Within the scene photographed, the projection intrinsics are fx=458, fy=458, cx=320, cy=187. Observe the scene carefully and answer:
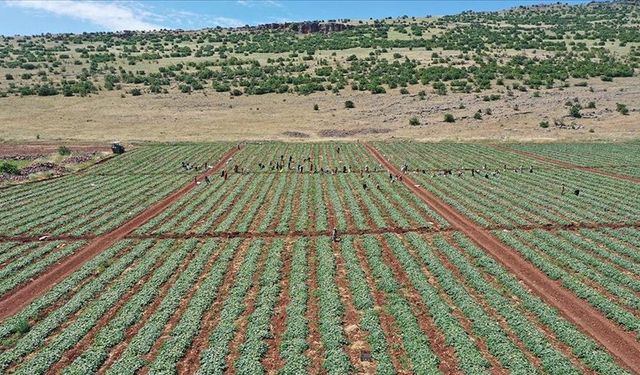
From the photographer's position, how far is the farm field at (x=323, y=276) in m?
15.3

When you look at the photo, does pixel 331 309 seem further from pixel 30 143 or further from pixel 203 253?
pixel 30 143

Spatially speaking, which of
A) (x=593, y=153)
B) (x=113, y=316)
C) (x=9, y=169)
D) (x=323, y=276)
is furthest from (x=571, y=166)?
(x=9, y=169)

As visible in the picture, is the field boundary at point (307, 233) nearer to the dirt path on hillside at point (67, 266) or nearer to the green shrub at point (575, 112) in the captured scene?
the dirt path on hillside at point (67, 266)

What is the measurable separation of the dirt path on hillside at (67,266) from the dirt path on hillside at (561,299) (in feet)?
Answer: 67.4

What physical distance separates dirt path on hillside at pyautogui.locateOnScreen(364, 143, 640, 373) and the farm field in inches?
3.0

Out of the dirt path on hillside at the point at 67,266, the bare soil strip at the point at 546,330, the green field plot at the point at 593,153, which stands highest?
the green field plot at the point at 593,153

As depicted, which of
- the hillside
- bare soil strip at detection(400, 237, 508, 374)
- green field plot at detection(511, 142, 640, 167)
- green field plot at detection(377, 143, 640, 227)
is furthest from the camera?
the hillside

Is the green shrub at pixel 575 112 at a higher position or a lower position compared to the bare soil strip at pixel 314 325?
higher

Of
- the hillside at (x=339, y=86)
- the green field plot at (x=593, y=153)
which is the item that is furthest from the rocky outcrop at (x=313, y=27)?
the green field plot at (x=593, y=153)

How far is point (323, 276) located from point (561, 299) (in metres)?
10.1

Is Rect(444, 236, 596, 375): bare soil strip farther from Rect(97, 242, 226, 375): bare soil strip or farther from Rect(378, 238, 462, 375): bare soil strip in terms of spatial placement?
Rect(97, 242, 226, 375): bare soil strip

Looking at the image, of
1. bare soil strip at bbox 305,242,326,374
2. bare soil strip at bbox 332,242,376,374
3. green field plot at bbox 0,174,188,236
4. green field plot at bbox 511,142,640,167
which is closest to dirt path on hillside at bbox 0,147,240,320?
green field plot at bbox 0,174,188,236

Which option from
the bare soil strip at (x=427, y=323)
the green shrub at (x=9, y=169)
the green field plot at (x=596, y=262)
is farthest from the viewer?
the green shrub at (x=9, y=169)

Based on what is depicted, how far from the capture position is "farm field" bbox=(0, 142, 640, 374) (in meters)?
15.3
